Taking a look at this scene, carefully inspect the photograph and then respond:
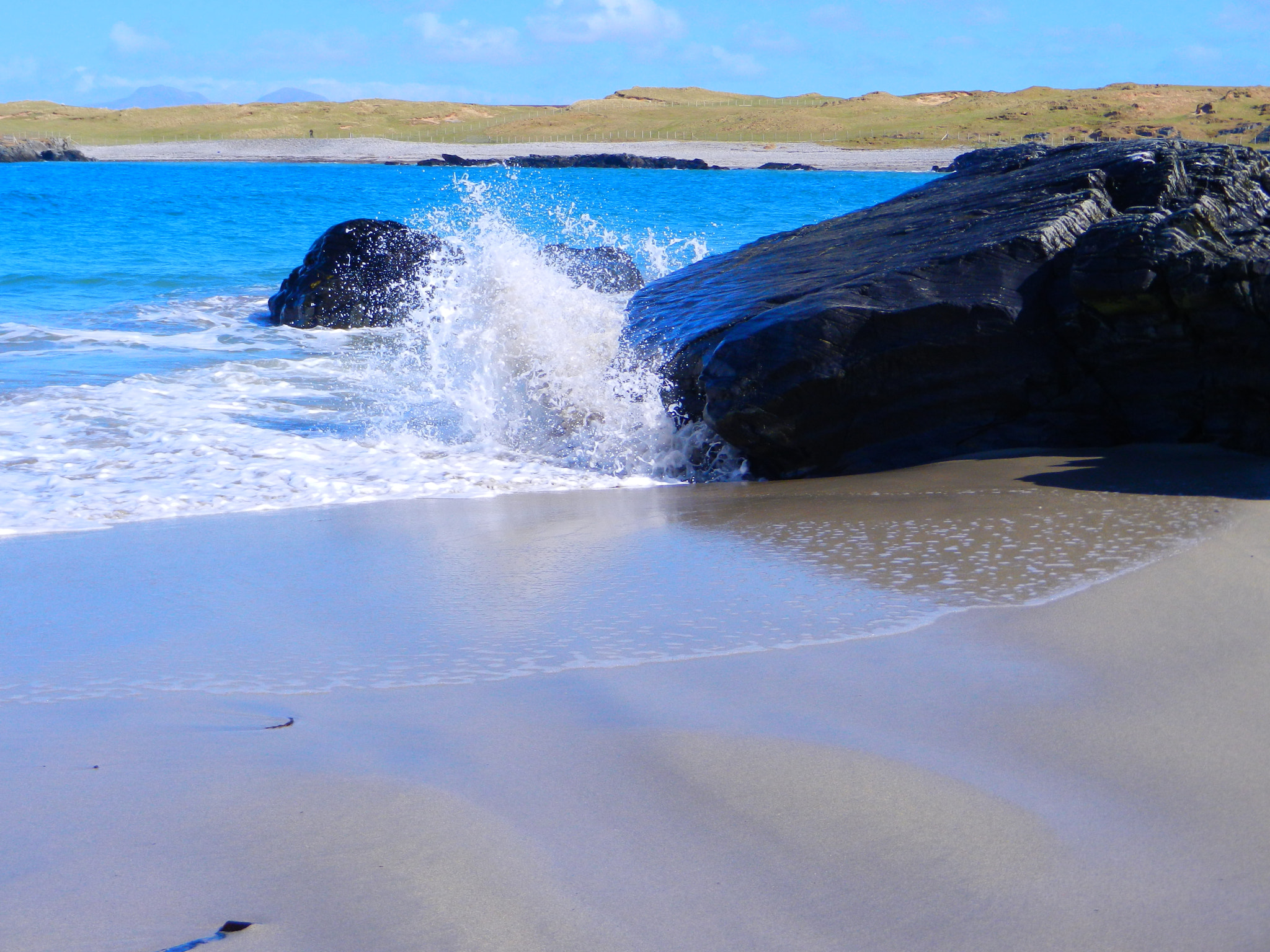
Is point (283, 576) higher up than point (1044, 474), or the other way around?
point (1044, 474)

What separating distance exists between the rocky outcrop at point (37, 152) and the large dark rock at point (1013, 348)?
7408 centimetres

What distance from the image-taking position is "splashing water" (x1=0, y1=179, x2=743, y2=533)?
4852 millimetres

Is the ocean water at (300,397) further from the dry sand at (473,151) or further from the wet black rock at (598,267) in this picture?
the dry sand at (473,151)

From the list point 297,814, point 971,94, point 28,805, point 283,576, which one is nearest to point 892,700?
point 297,814

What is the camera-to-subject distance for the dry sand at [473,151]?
60.9m

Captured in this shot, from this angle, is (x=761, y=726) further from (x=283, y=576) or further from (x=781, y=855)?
(x=283, y=576)

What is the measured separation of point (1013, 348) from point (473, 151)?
7004cm

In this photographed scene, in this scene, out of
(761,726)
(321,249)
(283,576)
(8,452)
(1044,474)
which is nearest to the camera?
(761,726)

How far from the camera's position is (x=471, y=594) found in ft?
10.7

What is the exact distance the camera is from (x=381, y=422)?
6309mm

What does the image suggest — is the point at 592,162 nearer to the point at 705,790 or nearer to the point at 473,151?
the point at 473,151

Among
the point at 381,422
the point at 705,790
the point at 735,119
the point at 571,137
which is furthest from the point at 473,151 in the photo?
the point at 705,790

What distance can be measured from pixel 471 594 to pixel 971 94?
110 metres

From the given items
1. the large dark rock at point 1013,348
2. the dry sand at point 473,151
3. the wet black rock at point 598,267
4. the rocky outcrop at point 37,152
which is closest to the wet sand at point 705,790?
the large dark rock at point 1013,348
